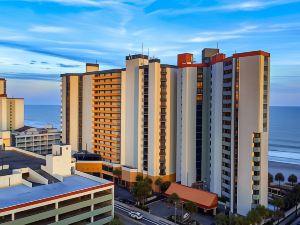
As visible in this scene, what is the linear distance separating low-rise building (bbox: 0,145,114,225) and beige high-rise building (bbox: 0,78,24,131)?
75208 mm

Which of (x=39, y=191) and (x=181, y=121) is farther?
(x=181, y=121)

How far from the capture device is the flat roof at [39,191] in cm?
4519

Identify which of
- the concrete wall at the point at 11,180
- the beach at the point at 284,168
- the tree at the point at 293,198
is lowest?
the beach at the point at 284,168

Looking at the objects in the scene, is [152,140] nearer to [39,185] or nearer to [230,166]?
[230,166]

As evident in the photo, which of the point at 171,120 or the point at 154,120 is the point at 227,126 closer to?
the point at 171,120

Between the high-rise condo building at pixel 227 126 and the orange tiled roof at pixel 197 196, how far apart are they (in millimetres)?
3570

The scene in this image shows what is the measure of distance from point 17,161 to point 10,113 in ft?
242

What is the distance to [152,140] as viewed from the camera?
7756 centimetres

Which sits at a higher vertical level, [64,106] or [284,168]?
[64,106]

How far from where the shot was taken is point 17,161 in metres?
67.9

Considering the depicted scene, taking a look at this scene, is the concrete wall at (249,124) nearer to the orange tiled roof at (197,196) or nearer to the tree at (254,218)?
the orange tiled roof at (197,196)

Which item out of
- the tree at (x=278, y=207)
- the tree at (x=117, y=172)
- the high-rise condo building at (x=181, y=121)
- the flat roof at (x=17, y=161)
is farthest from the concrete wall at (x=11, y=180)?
the tree at (x=278, y=207)

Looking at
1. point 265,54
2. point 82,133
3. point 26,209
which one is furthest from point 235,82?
point 82,133

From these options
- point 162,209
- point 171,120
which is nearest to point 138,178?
point 162,209
